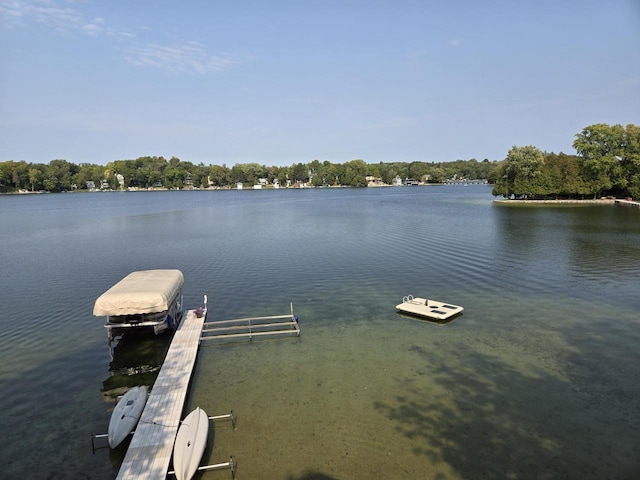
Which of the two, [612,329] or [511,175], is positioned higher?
[511,175]

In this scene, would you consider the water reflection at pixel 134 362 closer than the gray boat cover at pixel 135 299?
Yes

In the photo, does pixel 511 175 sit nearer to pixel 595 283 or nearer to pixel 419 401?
pixel 595 283

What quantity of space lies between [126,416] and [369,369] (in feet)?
36.6

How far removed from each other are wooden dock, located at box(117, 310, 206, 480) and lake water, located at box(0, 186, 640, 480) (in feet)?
2.84

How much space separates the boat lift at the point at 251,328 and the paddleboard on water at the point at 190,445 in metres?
9.23

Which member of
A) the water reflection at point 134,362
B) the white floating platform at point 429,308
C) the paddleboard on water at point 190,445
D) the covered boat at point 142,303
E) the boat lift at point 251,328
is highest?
the covered boat at point 142,303

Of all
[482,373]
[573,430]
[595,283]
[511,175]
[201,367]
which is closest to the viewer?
[573,430]

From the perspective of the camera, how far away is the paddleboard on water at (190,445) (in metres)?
12.6

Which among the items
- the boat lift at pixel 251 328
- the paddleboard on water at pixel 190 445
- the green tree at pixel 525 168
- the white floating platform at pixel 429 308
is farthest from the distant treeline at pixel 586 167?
the paddleboard on water at pixel 190 445

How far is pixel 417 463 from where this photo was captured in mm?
13344

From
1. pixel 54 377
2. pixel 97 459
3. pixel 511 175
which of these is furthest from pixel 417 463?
pixel 511 175

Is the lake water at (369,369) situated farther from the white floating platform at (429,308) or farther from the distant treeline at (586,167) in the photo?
the distant treeline at (586,167)

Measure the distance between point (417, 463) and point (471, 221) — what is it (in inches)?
2687

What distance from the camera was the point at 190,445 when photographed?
13414 mm
